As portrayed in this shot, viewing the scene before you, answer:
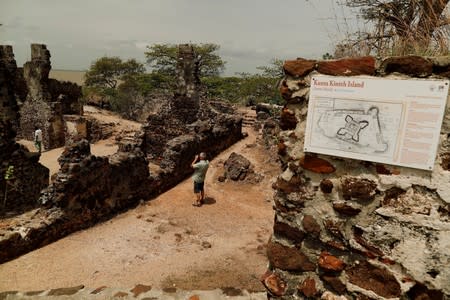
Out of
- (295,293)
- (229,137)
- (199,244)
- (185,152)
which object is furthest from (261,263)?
(229,137)

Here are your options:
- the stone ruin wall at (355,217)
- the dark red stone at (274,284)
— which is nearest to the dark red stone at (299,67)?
the stone ruin wall at (355,217)

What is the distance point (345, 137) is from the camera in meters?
2.06

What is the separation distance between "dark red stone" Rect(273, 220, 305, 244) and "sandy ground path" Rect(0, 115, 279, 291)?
220 cm

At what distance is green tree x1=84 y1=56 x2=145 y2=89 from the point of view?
3603cm

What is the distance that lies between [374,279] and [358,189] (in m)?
0.58

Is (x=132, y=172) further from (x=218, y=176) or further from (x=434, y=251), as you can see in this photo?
(x=434, y=251)

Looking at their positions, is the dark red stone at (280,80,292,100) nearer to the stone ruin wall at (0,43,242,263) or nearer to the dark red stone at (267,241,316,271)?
the dark red stone at (267,241,316,271)

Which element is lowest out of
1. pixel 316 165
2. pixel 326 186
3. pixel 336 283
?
pixel 336 283

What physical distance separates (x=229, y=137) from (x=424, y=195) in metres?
11.8

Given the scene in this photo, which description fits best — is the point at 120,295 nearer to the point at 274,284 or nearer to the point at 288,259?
the point at 274,284

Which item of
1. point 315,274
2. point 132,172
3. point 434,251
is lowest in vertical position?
point 132,172

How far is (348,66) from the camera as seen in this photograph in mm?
2021

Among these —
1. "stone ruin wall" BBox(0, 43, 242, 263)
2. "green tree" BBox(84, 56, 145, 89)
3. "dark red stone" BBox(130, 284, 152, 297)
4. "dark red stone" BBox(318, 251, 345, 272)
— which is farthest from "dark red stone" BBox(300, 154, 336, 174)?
"green tree" BBox(84, 56, 145, 89)

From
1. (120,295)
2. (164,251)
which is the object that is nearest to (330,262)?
(120,295)
